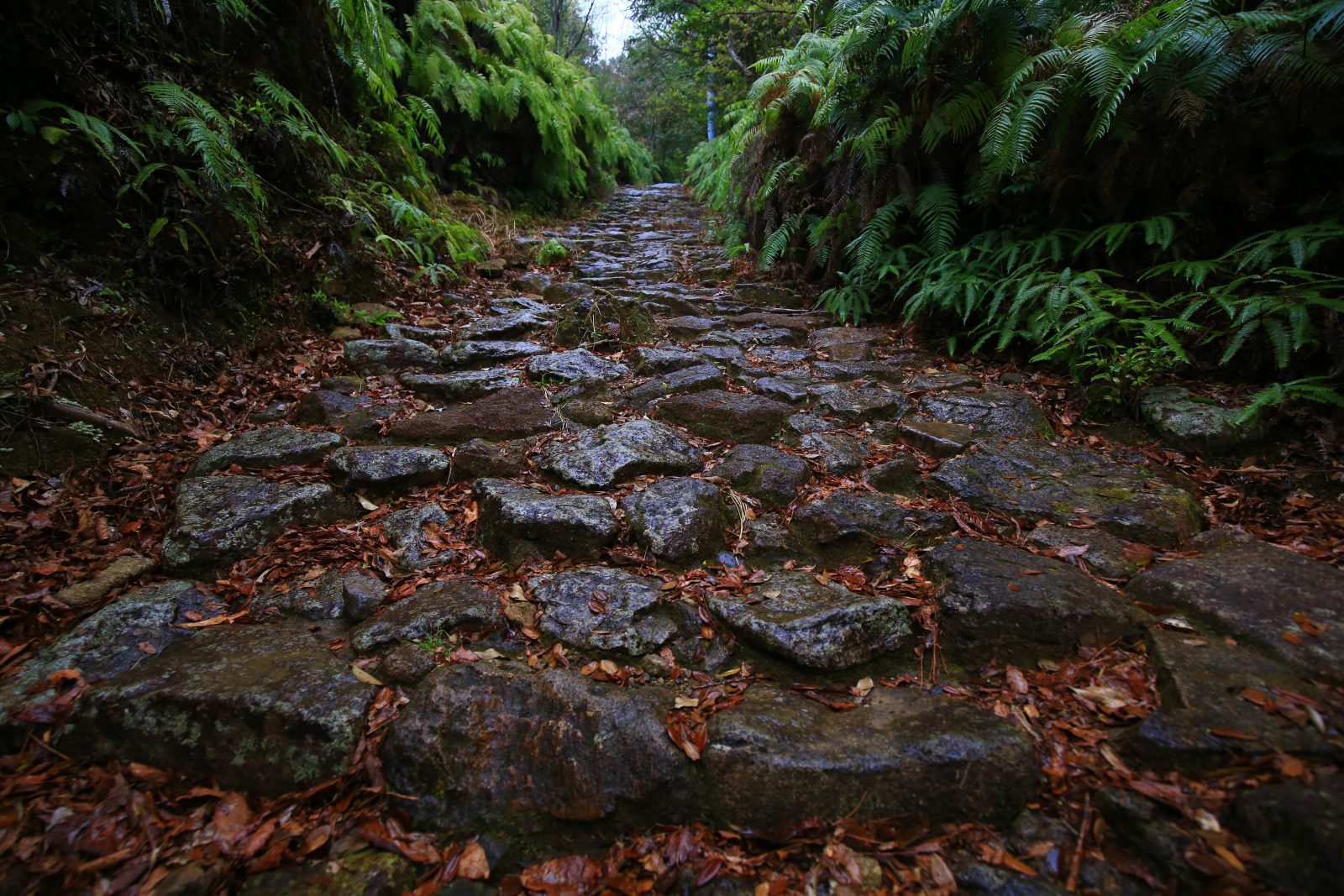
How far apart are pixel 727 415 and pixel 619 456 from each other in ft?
2.69

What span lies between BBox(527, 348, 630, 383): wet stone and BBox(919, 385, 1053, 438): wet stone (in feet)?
6.98

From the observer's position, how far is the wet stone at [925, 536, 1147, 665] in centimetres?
176

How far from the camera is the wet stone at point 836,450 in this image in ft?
9.45

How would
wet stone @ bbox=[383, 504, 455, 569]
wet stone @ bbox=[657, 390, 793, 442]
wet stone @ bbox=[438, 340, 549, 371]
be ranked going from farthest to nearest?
wet stone @ bbox=[438, 340, 549, 371]
wet stone @ bbox=[657, 390, 793, 442]
wet stone @ bbox=[383, 504, 455, 569]

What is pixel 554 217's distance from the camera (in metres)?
9.63

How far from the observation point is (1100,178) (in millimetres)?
3426

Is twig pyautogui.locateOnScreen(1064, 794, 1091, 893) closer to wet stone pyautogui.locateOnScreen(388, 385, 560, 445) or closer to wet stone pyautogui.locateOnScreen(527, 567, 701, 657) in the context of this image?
wet stone pyautogui.locateOnScreen(527, 567, 701, 657)

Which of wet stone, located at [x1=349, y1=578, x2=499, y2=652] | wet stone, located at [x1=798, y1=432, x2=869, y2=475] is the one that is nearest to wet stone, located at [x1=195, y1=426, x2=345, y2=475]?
wet stone, located at [x1=349, y1=578, x2=499, y2=652]

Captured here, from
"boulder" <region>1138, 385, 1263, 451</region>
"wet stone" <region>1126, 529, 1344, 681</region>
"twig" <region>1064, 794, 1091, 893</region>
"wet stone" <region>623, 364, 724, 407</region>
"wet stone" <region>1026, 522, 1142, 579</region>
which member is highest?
"wet stone" <region>623, 364, 724, 407</region>

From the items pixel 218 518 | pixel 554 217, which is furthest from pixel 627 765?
pixel 554 217

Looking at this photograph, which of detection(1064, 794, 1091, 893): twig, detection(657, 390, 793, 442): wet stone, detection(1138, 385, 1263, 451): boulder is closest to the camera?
detection(1064, 794, 1091, 893): twig

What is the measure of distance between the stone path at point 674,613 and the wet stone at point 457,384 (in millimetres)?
130

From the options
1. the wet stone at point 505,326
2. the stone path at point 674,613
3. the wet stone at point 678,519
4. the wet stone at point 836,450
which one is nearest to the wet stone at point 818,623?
the stone path at point 674,613

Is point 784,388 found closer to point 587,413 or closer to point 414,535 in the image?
point 587,413
